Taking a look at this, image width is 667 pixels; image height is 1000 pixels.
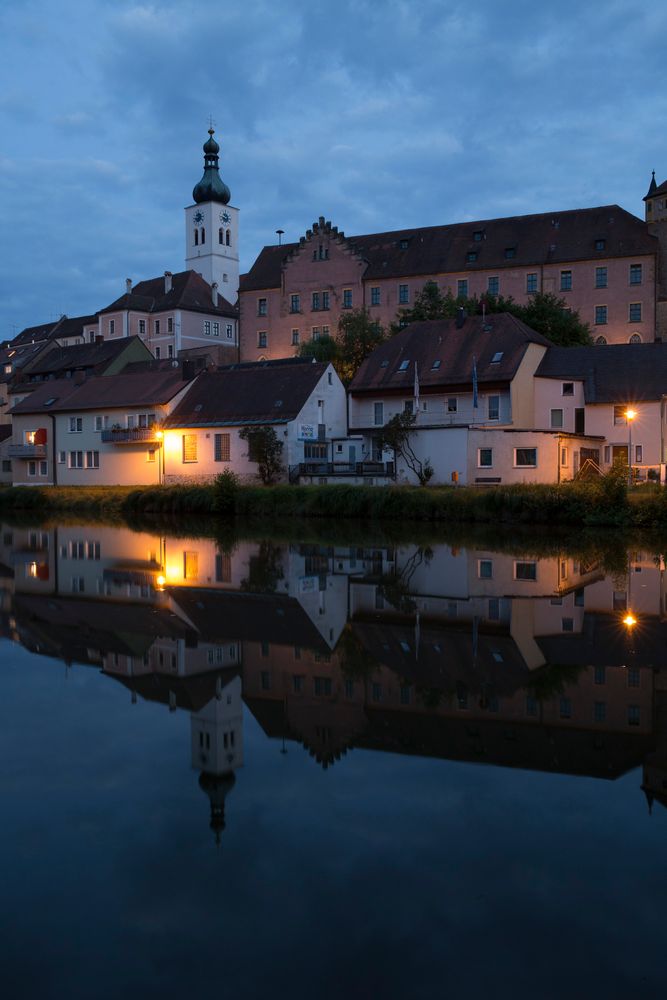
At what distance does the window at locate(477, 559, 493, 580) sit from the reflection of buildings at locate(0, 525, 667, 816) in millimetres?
48

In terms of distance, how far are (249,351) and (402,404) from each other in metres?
31.9

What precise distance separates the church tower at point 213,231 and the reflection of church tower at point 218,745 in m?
108

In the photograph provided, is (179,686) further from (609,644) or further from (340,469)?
(340,469)

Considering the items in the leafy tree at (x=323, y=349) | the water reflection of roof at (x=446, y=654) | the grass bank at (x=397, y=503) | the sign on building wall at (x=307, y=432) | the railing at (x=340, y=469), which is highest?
the leafy tree at (x=323, y=349)

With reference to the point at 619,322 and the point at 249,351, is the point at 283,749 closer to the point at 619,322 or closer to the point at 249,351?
the point at 619,322

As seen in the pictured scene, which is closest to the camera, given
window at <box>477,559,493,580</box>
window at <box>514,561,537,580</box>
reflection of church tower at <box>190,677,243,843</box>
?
reflection of church tower at <box>190,677,243,843</box>

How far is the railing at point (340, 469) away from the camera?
45.3 metres

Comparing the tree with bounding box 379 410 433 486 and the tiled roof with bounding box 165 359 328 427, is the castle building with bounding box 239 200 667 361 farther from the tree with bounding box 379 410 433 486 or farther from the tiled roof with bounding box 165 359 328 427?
the tree with bounding box 379 410 433 486

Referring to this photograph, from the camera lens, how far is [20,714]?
7.70m

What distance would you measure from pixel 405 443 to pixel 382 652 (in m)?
34.9

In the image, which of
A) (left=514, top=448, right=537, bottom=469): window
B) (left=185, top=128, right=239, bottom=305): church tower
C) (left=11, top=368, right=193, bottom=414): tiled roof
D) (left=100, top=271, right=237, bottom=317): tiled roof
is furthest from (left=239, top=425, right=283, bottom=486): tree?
(left=185, top=128, right=239, bottom=305): church tower

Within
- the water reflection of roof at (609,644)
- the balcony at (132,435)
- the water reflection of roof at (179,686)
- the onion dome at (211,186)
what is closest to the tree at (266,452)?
the balcony at (132,435)

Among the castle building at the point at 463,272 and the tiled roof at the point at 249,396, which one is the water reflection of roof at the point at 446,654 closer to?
the tiled roof at the point at 249,396

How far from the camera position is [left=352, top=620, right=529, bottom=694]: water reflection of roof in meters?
8.80
